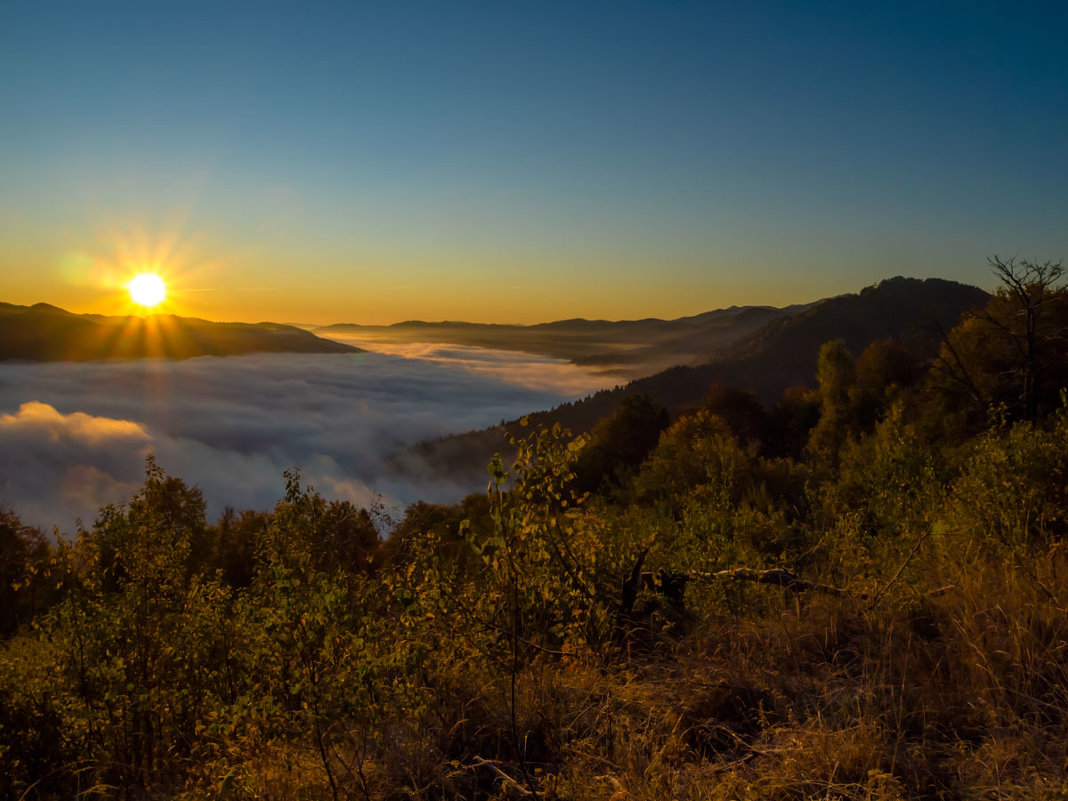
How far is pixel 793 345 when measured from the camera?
15900cm

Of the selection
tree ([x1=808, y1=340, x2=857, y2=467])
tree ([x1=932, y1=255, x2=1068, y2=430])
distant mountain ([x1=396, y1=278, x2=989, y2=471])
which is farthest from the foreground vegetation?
distant mountain ([x1=396, y1=278, x2=989, y2=471])

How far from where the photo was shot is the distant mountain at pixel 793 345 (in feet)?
441

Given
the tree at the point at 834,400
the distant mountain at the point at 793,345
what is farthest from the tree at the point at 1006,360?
the distant mountain at the point at 793,345

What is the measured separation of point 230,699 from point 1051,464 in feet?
41.4

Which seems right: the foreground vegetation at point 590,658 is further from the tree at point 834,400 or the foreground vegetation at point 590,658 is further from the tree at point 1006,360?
the tree at point 834,400

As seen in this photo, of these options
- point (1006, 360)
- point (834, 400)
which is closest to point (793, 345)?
point (834, 400)

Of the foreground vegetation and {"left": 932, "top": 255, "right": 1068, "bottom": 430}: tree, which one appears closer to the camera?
the foreground vegetation

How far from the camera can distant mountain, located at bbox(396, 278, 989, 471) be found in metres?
134

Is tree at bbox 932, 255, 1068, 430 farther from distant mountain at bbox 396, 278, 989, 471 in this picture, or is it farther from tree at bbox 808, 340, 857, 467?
distant mountain at bbox 396, 278, 989, 471

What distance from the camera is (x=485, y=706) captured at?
505cm

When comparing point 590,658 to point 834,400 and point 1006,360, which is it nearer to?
point 1006,360

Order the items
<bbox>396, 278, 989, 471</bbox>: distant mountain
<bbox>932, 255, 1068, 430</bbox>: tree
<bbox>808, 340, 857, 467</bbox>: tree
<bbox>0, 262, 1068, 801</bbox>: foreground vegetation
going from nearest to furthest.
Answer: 1. <bbox>0, 262, 1068, 801</bbox>: foreground vegetation
2. <bbox>932, 255, 1068, 430</bbox>: tree
3. <bbox>808, 340, 857, 467</bbox>: tree
4. <bbox>396, 278, 989, 471</bbox>: distant mountain

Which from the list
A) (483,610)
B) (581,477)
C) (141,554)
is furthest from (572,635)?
(581,477)

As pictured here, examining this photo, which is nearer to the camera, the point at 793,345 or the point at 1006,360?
the point at 1006,360
